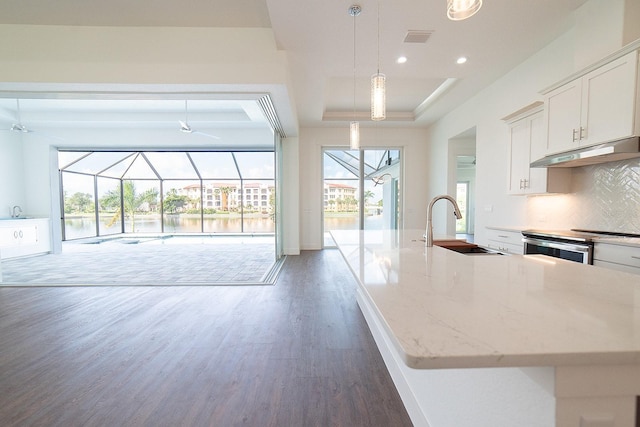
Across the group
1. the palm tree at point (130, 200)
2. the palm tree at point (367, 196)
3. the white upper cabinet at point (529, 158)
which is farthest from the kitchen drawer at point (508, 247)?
the palm tree at point (130, 200)

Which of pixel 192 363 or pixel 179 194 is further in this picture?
pixel 179 194

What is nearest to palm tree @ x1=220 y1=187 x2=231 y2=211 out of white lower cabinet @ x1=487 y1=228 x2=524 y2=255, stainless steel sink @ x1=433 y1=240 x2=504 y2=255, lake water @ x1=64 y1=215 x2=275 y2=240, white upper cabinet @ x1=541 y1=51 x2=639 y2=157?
lake water @ x1=64 y1=215 x2=275 y2=240

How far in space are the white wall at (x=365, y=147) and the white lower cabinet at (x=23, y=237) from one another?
583 centimetres

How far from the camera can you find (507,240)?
10.8ft

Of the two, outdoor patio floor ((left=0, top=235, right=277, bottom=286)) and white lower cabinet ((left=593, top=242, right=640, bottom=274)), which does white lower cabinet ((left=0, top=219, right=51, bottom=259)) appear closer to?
outdoor patio floor ((left=0, top=235, right=277, bottom=286))

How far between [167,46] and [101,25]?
2.62 ft

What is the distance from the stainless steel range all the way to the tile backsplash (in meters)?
0.12

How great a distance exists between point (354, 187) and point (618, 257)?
16.8 ft

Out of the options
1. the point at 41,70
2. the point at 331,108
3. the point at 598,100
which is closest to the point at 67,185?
the point at 41,70

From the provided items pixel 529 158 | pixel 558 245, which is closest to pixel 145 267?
pixel 558 245

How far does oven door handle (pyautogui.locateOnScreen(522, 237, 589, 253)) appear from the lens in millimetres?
2281

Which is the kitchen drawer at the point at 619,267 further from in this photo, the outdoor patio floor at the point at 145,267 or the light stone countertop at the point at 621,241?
the outdoor patio floor at the point at 145,267

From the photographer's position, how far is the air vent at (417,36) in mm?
2873

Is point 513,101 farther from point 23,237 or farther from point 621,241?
point 23,237
